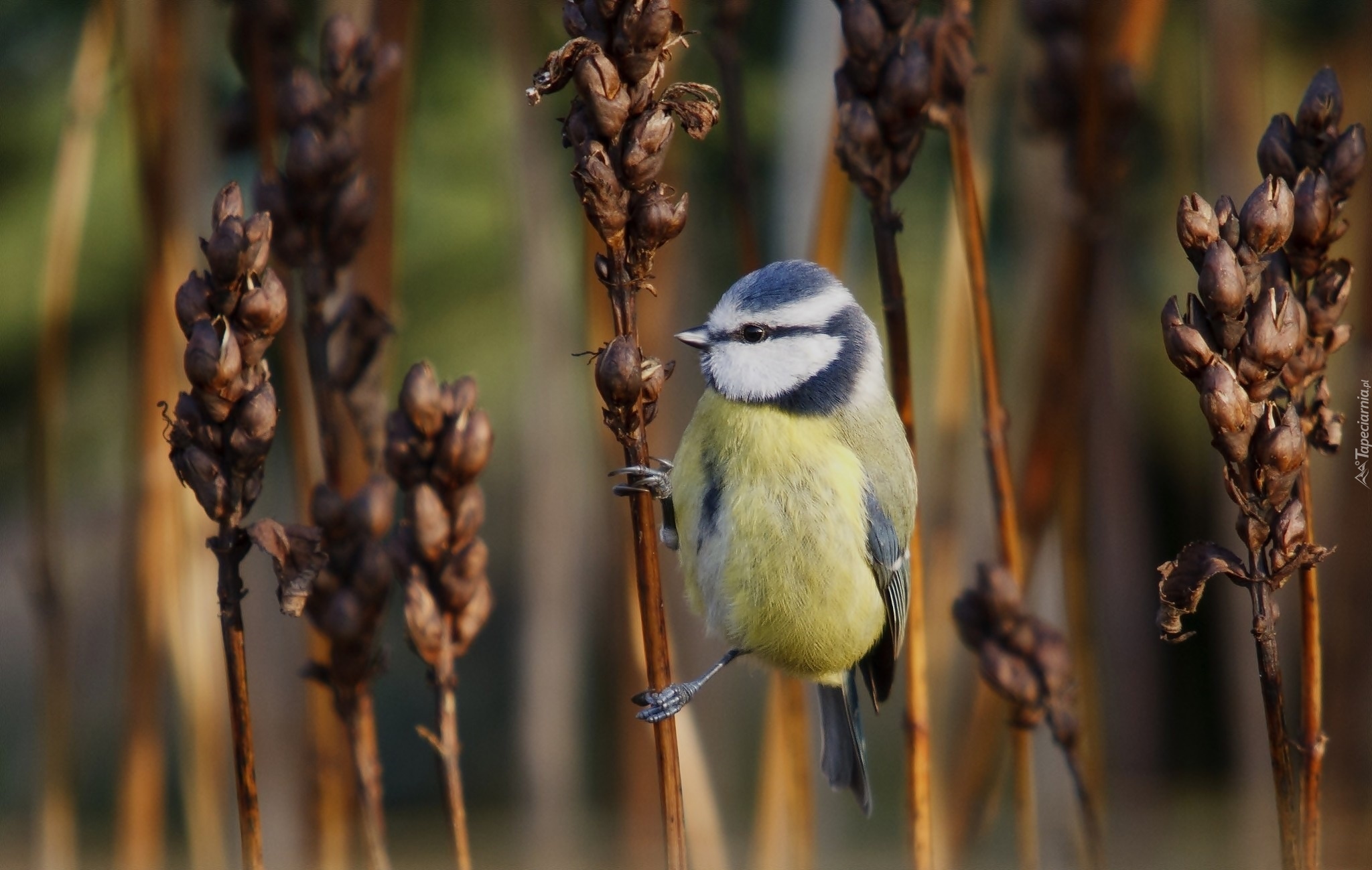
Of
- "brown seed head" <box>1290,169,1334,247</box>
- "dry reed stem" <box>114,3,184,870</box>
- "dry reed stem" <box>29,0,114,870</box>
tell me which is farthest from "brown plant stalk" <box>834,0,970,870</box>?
"dry reed stem" <box>29,0,114,870</box>

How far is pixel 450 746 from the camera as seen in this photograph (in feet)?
3.60

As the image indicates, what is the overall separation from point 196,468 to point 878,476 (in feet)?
2.98

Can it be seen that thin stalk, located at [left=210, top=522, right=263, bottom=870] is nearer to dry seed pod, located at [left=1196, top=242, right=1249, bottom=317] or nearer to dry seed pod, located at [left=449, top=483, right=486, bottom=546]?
dry seed pod, located at [left=449, top=483, right=486, bottom=546]

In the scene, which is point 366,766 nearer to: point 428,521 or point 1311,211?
point 428,521

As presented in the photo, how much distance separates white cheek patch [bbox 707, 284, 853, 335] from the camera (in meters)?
1.45

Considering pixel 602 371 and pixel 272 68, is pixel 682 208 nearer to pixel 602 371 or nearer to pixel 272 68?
pixel 602 371

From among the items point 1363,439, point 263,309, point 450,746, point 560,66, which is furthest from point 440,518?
point 1363,439

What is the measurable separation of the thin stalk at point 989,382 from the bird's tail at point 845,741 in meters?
0.34

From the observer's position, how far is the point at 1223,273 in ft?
2.89

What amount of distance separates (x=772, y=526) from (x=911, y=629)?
0.75 ft

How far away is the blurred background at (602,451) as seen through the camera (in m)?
1.58

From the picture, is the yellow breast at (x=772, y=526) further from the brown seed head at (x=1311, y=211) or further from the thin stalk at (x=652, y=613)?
the brown seed head at (x=1311, y=211)

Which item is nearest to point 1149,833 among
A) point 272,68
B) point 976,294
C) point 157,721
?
point 976,294

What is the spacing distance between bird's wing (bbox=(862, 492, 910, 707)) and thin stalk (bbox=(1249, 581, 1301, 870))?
59 cm
